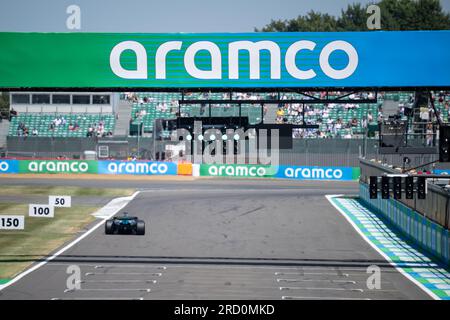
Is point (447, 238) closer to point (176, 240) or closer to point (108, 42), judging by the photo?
point (176, 240)

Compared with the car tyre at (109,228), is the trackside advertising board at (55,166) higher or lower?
higher

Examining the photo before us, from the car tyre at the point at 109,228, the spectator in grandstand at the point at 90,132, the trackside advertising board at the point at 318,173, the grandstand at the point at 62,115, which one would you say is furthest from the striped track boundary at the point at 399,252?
the grandstand at the point at 62,115

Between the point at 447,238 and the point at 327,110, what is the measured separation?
27266 millimetres

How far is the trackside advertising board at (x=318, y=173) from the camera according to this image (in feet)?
163

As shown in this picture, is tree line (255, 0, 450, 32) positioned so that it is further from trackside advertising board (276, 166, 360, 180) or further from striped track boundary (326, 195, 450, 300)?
striped track boundary (326, 195, 450, 300)

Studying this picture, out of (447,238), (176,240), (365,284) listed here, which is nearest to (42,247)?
(176,240)

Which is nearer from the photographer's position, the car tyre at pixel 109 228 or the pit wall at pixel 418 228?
the pit wall at pixel 418 228

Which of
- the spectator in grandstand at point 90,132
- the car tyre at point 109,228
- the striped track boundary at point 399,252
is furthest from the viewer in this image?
the spectator in grandstand at point 90,132

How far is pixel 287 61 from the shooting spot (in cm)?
1777

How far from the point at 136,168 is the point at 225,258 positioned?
94.8 ft

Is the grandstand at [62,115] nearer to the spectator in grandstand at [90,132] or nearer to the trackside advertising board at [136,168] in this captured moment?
the spectator in grandstand at [90,132]

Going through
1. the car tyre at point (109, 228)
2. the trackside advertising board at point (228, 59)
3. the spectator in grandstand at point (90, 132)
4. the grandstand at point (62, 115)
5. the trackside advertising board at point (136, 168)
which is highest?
the trackside advertising board at point (228, 59)

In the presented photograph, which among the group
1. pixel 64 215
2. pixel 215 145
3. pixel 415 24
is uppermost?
pixel 415 24

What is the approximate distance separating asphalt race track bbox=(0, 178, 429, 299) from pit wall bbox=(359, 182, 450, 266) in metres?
1.95
